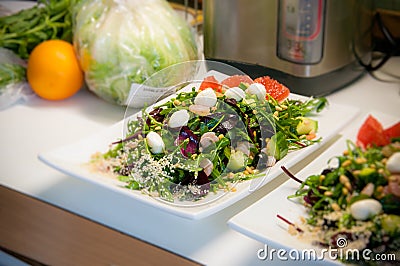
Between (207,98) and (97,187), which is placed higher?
(207,98)

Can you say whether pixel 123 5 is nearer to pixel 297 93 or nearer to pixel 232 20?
pixel 232 20

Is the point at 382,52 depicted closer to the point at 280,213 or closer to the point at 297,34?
the point at 297,34

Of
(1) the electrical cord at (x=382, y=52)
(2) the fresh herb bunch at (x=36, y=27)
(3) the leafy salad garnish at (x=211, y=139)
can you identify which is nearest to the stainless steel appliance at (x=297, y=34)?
(1) the electrical cord at (x=382, y=52)

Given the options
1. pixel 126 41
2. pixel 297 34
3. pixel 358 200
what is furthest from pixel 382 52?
pixel 358 200

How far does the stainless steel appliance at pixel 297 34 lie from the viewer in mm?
703

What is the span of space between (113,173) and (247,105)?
193 mm

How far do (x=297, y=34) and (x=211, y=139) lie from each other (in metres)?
0.25

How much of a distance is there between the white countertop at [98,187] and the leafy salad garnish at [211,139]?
1.7 inches

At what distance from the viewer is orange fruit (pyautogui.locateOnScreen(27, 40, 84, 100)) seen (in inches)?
33.0

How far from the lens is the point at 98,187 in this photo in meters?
0.68

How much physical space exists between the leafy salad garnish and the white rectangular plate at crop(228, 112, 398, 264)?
26 mm

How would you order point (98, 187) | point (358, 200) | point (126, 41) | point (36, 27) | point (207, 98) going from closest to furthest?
point (358, 200) → point (207, 98) → point (98, 187) → point (126, 41) → point (36, 27)

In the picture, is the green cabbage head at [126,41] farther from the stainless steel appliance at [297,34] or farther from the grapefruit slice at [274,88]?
the grapefruit slice at [274,88]

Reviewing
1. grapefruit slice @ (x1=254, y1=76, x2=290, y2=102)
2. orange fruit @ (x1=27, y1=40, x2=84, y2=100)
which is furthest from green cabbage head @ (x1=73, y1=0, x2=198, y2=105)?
grapefruit slice @ (x1=254, y1=76, x2=290, y2=102)
